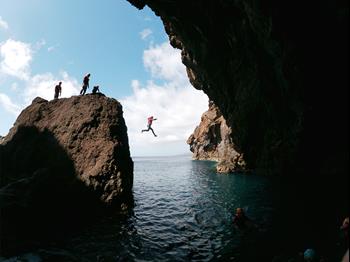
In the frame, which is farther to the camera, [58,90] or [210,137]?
[210,137]

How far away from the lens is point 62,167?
2188cm

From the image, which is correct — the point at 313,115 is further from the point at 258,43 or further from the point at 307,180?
the point at 307,180

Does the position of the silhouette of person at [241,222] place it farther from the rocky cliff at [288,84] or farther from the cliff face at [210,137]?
the cliff face at [210,137]

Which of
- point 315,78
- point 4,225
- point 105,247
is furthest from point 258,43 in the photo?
point 4,225

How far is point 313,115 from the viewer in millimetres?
22172

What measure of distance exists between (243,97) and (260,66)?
6.91m

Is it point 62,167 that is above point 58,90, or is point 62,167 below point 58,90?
below

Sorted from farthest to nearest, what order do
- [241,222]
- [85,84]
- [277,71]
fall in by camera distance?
[85,84] → [277,71] → [241,222]

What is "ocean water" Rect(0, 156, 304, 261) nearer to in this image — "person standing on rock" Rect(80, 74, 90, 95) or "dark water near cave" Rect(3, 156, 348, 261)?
"dark water near cave" Rect(3, 156, 348, 261)

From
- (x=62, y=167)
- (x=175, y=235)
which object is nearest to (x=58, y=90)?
(x=62, y=167)

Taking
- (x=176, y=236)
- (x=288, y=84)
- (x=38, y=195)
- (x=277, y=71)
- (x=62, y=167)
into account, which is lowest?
(x=176, y=236)

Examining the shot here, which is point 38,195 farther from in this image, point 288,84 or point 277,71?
point 277,71

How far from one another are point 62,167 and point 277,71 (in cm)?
1871

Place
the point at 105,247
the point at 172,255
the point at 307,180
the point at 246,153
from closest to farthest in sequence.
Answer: the point at 172,255
the point at 105,247
the point at 307,180
the point at 246,153
